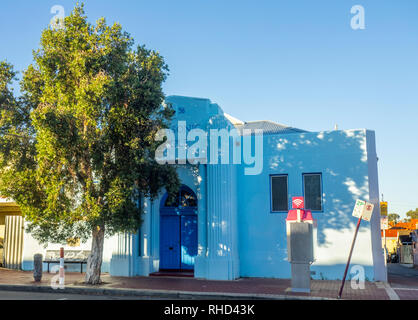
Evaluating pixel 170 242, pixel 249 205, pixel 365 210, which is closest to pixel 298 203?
pixel 365 210

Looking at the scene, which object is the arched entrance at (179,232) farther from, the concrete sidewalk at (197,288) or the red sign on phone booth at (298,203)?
the red sign on phone booth at (298,203)

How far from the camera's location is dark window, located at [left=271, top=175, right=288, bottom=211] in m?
17.0

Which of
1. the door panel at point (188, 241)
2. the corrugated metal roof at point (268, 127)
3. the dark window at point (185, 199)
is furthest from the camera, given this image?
the corrugated metal roof at point (268, 127)

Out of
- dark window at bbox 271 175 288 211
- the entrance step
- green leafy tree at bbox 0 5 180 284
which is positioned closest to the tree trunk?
green leafy tree at bbox 0 5 180 284

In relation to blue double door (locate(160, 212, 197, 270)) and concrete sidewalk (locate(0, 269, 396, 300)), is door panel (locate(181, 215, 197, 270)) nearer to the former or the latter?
blue double door (locate(160, 212, 197, 270))

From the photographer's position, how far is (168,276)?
1666 cm

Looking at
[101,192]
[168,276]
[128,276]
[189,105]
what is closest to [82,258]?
[128,276]

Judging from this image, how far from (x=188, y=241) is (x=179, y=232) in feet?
1.75

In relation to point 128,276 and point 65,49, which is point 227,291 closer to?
point 128,276

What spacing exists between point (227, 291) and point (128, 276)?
17.3 ft

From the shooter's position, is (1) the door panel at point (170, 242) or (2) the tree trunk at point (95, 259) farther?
(1) the door panel at point (170, 242)

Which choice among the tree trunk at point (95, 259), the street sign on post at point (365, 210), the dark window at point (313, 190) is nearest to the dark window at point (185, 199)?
the tree trunk at point (95, 259)

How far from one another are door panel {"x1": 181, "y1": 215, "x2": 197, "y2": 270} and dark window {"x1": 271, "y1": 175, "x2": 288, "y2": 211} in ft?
10.6

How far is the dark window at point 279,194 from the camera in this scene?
1705cm
